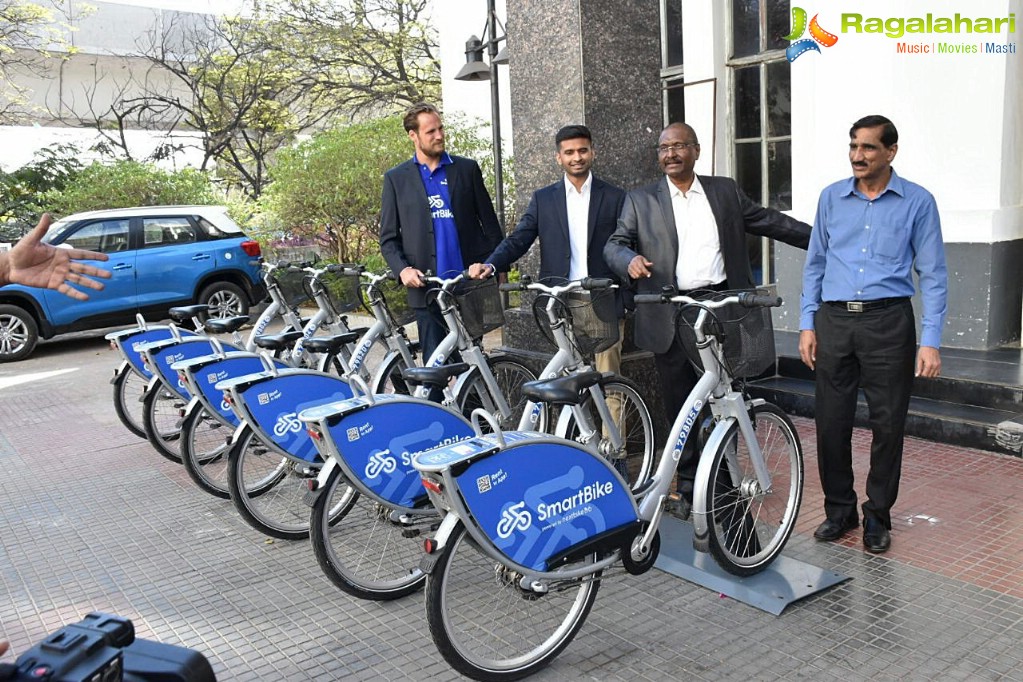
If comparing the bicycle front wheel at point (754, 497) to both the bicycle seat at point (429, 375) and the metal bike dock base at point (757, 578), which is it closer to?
the metal bike dock base at point (757, 578)

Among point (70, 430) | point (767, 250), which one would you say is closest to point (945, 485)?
point (767, 250)

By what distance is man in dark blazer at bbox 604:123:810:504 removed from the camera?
4.48 meters

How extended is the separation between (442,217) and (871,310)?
2.61m

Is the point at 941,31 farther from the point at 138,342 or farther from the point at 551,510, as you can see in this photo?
the point at 138,342

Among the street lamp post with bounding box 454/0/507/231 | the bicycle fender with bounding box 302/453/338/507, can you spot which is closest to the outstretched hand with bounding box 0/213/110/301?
the bicycle fender with bounding box 302/453/338/507

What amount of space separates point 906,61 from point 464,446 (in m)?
5.73

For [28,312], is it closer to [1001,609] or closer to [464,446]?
[464,446]

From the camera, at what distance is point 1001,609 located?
3.63 m

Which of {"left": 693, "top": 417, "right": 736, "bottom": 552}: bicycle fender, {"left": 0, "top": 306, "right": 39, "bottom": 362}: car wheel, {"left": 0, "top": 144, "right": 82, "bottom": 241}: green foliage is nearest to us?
{"left": 693, "top": 417, "right": 736, "bottom": 552}: bicycle fender

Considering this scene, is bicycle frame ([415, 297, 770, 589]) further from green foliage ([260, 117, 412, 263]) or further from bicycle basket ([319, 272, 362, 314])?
green foliage ([260, 117, 412, 263])

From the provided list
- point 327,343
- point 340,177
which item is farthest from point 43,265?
point 340,177

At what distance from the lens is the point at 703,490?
12.2ft

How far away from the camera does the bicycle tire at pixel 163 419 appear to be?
6.34 meters

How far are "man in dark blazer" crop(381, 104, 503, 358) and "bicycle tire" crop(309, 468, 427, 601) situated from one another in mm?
1387
